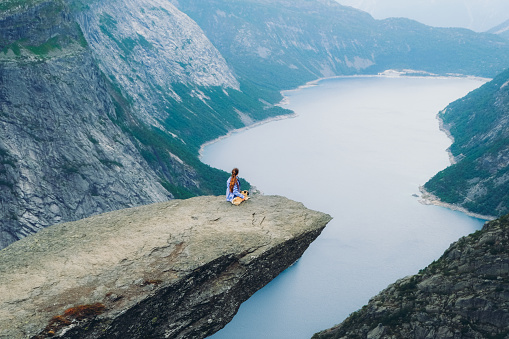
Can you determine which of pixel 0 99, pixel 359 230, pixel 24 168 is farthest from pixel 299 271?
pixel 0 99

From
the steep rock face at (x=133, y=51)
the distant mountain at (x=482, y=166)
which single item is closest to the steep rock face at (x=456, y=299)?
the distant mountain at (x=482, y=166)

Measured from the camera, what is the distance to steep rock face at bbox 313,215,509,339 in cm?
4119

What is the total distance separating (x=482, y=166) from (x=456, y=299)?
3912 inches

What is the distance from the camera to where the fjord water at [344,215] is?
8094 cm

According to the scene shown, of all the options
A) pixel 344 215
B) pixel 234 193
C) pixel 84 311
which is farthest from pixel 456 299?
pixel 344 215

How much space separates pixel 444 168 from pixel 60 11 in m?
116

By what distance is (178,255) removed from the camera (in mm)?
23500

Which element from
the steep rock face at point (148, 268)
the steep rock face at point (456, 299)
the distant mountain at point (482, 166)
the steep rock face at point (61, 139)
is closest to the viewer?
the steep rock face at point (148, 268)

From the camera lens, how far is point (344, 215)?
385 feet

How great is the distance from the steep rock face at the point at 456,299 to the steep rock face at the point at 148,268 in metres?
22.1

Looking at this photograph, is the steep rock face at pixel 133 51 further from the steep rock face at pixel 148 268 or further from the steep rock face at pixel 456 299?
the steep rock face at pixel 148 268

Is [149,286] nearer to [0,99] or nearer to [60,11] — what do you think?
[0,99]

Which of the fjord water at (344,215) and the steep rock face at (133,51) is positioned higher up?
the steep rock face at (133,51)

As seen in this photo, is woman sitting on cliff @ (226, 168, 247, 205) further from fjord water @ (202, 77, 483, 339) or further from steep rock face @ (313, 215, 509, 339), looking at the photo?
fjord water @ (202, 77, 483, 339)
